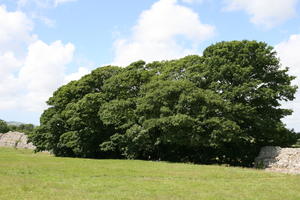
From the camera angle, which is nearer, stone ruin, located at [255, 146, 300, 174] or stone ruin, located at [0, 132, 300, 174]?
stone ruin, located at [0, 132, 300, 174]

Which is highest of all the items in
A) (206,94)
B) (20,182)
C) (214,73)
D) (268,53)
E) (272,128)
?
(268,53)

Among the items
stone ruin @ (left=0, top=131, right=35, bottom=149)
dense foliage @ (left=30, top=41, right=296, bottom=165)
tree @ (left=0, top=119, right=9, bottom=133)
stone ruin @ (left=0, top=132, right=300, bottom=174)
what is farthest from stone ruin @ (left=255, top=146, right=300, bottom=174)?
tree @ (left=0, top=119, right=9, bottom=133)

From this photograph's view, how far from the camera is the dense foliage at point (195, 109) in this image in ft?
110

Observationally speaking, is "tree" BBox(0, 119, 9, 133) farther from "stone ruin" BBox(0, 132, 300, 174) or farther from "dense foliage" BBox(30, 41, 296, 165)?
"stone ruin" BBox(0, 132, 300, 174)

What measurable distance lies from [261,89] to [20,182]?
90.9 feet

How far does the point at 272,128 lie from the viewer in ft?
113

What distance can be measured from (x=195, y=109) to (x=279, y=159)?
9933mm

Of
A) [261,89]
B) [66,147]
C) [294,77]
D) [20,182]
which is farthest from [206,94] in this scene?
[66,147]

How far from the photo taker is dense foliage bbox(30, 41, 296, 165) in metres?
33.5

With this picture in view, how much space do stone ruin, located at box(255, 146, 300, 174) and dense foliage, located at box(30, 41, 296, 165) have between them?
8.02ft

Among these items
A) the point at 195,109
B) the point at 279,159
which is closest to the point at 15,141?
the point at 195,109

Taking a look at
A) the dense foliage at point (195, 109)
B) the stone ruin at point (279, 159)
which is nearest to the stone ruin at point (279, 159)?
the stone ruin at point (279, 159)

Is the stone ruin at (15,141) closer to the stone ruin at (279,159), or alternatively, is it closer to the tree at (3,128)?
the tree at (3,128)

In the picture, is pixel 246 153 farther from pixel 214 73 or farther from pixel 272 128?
pixel 214 73
